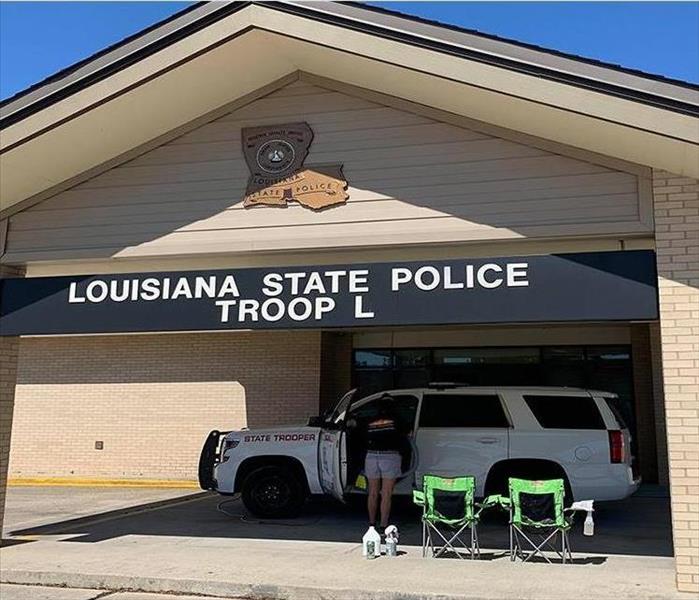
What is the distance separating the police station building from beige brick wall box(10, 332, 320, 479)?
631 centimetres

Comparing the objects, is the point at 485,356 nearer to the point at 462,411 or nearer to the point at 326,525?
the point at 462,411

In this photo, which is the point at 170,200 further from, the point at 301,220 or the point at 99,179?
Answer: the point at 301,220

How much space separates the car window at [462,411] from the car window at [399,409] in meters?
0.14

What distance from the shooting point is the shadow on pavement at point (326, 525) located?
8.95 metres

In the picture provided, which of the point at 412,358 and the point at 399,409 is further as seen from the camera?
the point at 412,358

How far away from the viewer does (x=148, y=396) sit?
635 inches

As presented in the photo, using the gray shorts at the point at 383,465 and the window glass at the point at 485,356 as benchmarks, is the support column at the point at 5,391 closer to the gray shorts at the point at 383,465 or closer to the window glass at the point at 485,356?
the gray shorts at the point at 383,465

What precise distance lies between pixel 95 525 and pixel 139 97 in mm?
5948

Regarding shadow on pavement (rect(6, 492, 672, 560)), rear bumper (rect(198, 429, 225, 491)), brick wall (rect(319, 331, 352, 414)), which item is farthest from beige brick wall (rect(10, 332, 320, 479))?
rear bumper (rect(198, 429, 225, 491))

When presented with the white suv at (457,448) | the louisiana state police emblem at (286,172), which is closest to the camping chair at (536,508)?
the white suv at (457,448)

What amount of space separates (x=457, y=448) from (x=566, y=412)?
5.14 ft

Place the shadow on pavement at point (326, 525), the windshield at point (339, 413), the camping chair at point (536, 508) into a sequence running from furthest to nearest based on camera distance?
1. the windshield at point (339, 413)
2. the shadow on pavement at point (326, 525)
3. the camping chair at point (536, 508)

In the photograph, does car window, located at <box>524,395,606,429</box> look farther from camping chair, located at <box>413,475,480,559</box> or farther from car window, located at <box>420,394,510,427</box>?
camping chair, located at <box>413,475,480,559</box>

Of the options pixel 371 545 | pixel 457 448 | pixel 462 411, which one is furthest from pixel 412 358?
pixel 371 545
